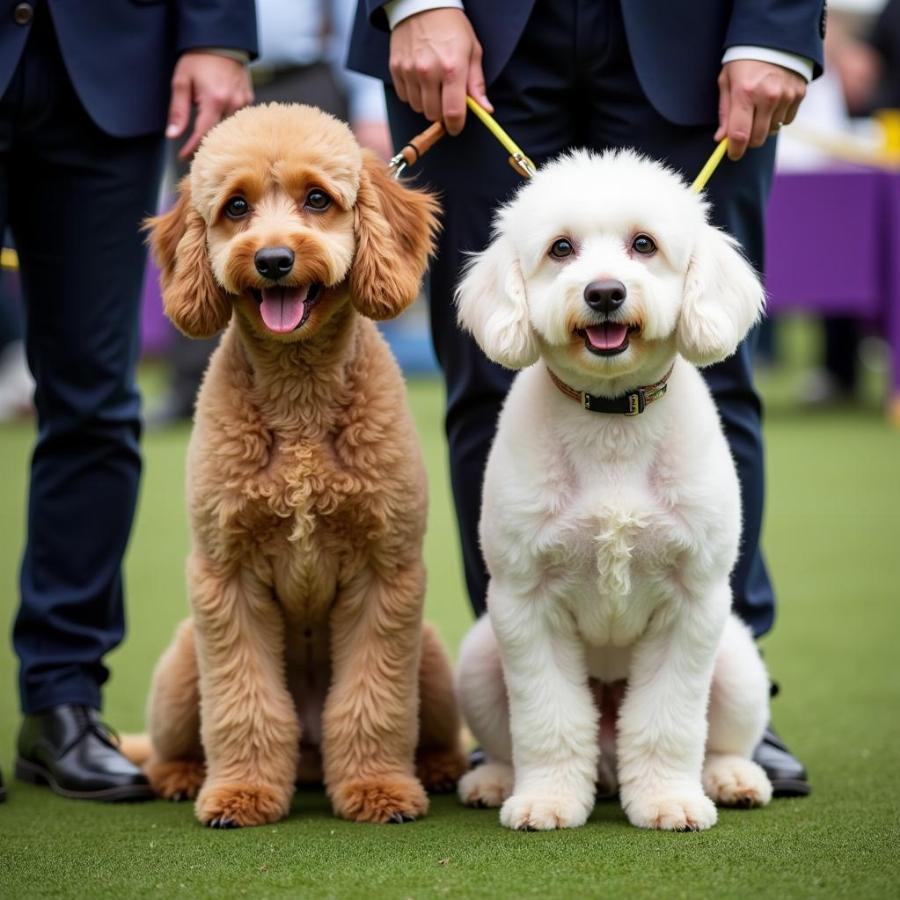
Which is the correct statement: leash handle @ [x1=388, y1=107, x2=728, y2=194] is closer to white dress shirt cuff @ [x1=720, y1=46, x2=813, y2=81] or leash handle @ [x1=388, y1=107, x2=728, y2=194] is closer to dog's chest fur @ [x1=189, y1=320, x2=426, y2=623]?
white dress shirt cuff @ [x1=720, y1=46, x2=813, y2=81]

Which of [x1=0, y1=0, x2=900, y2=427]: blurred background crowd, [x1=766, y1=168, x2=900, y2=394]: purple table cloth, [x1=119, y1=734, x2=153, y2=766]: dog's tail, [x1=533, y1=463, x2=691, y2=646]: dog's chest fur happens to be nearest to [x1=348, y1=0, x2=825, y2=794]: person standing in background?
[x1=533, y1=463, x2=691, y2=646]: dog's chest fur

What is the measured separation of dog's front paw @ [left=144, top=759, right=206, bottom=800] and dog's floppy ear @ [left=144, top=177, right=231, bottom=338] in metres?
0.95

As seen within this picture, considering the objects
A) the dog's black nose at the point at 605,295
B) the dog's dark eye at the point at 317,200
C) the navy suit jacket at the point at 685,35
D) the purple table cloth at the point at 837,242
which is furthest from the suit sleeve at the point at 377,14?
the purple table cloth at the point at 837,242

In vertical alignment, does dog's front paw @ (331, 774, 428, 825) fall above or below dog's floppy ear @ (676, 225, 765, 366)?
below

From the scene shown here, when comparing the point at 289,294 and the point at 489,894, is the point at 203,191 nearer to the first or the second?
the point at 289,294

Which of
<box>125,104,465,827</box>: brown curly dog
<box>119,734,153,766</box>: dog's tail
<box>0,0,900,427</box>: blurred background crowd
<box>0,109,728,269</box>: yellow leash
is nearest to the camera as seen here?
<box>125,104,465,827</box>: brown curly dog

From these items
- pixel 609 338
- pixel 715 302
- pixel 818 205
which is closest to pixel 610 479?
pixel 609 338

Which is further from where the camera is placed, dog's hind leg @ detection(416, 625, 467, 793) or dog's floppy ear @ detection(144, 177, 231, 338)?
dog's hind leg @ detection(416, 625, 467, 793)

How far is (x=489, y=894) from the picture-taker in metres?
2.35

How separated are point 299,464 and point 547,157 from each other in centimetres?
89

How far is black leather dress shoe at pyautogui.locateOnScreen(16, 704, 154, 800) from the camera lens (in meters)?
3.17

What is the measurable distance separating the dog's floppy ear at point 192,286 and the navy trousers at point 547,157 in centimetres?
57

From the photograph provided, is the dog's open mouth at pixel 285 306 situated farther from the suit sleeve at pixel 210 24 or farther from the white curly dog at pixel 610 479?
the suit sleeve at pixel 210 24

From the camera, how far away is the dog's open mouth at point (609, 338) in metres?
2.65
